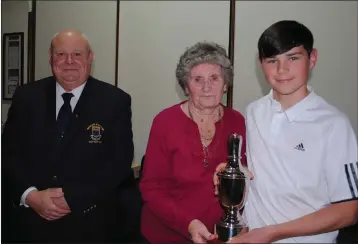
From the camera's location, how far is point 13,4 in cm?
199

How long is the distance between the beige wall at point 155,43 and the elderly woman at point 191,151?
1.86 metres

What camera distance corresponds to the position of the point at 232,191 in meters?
1.08

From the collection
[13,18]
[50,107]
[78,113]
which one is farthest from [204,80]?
[13,18]

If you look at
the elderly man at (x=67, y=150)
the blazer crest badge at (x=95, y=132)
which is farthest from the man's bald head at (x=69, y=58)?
the blazer crest badge at (x=95, y=132)

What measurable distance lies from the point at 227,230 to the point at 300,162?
314 mm

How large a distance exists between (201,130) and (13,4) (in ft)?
4.66

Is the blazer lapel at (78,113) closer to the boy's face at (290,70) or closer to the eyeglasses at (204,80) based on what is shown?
the eyeglasses at (204,80)

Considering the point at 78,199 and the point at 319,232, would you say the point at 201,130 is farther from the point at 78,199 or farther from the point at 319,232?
the point at 78,199

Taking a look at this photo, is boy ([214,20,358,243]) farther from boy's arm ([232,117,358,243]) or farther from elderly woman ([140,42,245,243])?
elderly woman ([140,42,245,243])

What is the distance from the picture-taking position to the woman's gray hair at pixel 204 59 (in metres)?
1.28

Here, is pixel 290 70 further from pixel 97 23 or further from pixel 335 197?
pixel 97 23

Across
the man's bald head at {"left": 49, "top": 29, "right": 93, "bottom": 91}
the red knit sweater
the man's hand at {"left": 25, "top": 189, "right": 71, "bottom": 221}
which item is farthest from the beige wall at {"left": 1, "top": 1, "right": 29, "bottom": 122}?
the red knit sweater

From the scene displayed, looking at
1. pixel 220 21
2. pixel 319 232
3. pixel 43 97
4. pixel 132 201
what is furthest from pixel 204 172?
pixel 220 21

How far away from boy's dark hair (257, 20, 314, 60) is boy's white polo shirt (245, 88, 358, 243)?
0.17 meters
